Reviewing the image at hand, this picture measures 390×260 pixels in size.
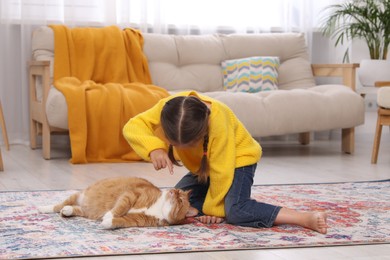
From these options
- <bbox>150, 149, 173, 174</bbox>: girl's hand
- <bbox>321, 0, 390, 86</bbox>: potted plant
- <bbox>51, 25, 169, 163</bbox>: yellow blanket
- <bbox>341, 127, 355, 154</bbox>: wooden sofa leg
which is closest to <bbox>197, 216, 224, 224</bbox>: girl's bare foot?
<bbox>150, 149, 173, 174</bbox>: girl's hand

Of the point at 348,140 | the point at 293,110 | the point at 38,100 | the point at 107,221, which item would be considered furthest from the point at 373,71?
the point at 107,221

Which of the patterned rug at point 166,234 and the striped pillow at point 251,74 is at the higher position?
the striped pillow at point 251,74

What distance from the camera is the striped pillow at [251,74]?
505 cm

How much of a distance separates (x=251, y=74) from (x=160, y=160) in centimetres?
282

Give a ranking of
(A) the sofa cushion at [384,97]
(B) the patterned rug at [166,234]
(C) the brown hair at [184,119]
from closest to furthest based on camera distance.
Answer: (B) the patterned rug at [166,234] → (C) the brown hair at [184,119] → (A) the sofa cushion at [384,97]

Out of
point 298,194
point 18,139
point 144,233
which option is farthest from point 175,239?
point 18,139

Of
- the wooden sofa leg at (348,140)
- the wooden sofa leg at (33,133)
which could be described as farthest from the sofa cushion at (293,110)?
the wooden sofa leg at (33,133)

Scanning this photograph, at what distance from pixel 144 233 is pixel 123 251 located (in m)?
0.24

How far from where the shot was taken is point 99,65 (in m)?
4.82

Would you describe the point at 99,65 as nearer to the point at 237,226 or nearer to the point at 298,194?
the point at 298,194

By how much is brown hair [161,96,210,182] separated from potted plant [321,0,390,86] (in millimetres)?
3417

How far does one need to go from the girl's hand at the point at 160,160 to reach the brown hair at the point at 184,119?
73 mm

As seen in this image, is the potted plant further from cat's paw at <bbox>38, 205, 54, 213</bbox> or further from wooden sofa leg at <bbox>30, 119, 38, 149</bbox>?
cat's paw at <bbox>38, 205, 54, 213</bbox>

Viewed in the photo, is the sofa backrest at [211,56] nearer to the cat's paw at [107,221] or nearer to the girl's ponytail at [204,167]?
the girl's ponytail at [204,167]
